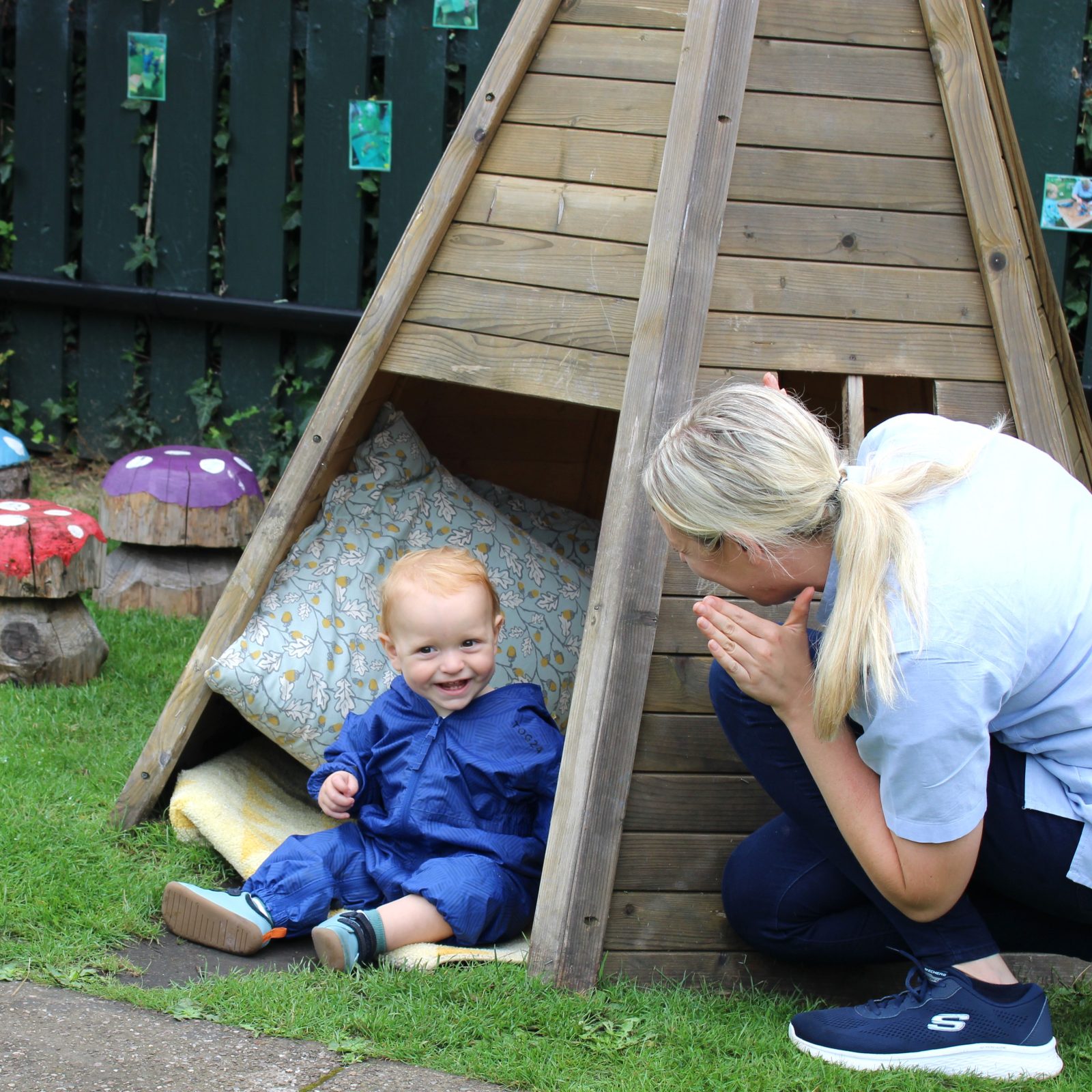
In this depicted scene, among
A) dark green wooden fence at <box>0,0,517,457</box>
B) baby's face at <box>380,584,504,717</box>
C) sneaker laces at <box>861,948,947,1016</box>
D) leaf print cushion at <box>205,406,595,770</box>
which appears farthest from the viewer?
dark green wooden fence at <box>0,0,517,457</box>

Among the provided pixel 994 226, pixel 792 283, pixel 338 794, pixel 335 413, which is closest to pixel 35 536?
pixel 335 413

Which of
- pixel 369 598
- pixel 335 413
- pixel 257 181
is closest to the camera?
pixel 335 413

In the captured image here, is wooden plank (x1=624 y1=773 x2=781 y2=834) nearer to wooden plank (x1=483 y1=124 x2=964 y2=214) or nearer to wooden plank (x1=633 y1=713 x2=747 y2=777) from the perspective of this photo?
wooden plank (x1=633 y1=713 x2=747 y2=777)

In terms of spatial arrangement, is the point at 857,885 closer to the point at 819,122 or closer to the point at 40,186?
the point at 819,122

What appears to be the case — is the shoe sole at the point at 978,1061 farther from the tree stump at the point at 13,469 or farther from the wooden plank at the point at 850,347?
the tree stump at the point at 13,469

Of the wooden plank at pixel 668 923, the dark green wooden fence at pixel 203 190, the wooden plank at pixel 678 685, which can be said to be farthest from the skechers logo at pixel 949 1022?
the dark green wooden fence at pixel 203 190

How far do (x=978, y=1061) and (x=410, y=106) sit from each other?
13.5ft

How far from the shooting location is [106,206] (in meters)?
5.47

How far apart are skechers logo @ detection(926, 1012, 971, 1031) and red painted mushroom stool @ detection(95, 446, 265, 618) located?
305 cm

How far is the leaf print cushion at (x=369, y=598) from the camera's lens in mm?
2859

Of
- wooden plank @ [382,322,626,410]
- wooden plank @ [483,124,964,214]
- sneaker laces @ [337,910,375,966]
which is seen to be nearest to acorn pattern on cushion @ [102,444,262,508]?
wooden plank @ [382,322,626,410]

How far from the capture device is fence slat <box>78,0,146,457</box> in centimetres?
532

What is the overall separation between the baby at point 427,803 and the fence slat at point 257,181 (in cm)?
293

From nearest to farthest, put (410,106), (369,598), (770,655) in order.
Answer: (770,655) < (369,598) < (410,106)
